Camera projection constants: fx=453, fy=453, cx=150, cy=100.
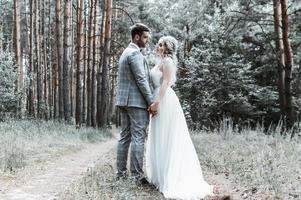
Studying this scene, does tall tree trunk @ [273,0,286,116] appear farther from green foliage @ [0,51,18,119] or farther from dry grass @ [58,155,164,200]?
green foliage @ [0,51,18,119]

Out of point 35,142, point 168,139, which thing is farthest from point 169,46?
point 35,142

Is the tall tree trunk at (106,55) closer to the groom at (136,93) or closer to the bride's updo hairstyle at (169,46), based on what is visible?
the groom at (136,93)

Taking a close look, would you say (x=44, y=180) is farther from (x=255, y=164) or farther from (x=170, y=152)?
(x=255, y=164)

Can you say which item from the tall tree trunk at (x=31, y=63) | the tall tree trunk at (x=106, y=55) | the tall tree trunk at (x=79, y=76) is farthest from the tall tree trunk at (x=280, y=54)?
the tall tree trunk at (x=31, y=63)

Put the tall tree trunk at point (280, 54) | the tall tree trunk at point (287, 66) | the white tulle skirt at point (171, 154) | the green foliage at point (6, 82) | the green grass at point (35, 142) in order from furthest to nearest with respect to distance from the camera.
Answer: the green foliage at point (6, 82), the tall tree trunk at point (280, 54), the tall tree trunk at point (287, 66), the green grass at point (35, 142), the white tulle skirt at point (171, 154)

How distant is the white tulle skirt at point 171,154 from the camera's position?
6.28 meters

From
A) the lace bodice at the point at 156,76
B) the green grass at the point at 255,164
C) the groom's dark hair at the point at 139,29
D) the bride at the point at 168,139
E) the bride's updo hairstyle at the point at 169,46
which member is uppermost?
the groom's dark hair at the point at 139,29

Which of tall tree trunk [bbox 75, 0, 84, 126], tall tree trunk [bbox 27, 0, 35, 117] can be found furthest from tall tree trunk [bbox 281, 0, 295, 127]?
tall tree trunk [bbox 27, 0, 35, 117]

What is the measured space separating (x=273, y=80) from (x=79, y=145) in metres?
9.62

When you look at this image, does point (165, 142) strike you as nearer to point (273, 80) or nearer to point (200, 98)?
point (200, 98)

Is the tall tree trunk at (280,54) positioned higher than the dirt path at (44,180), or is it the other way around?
the tall tree trunk at (280,54)

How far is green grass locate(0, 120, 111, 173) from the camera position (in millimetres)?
8261

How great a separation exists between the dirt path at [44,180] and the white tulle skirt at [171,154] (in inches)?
55.1

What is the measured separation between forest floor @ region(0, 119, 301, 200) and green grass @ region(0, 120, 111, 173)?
10.6 inches
